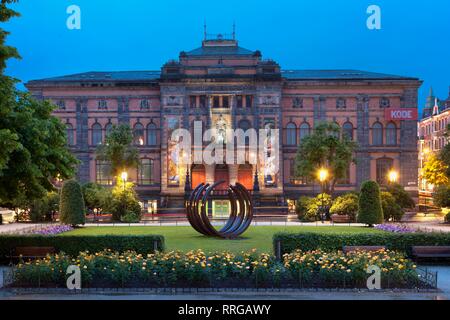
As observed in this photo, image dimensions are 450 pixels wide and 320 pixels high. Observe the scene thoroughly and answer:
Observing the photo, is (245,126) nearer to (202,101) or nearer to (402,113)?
(202,101)

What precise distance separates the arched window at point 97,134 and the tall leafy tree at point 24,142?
38427 millimetres

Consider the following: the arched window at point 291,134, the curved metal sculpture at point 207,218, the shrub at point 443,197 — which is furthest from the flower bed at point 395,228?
the arched window at point 291,134

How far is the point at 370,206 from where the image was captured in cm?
4050

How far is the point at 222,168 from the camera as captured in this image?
67.3 m

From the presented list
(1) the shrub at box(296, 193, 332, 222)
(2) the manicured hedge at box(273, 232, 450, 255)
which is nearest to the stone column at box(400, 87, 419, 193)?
(1) the shrub at box(296, 193, 332, 222)

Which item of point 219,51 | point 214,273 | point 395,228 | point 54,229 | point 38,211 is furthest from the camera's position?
point 219,51

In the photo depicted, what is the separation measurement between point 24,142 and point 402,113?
51.4 m

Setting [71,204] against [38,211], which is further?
[38,211]

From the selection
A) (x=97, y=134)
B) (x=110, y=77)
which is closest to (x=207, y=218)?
(x=97, y=134)

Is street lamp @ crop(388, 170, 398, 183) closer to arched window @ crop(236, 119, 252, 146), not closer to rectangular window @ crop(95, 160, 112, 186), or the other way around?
arched window @ crop(236, 119, 252, 146)

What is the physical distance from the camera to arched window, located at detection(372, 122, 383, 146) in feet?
226

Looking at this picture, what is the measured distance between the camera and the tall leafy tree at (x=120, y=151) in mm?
57594
